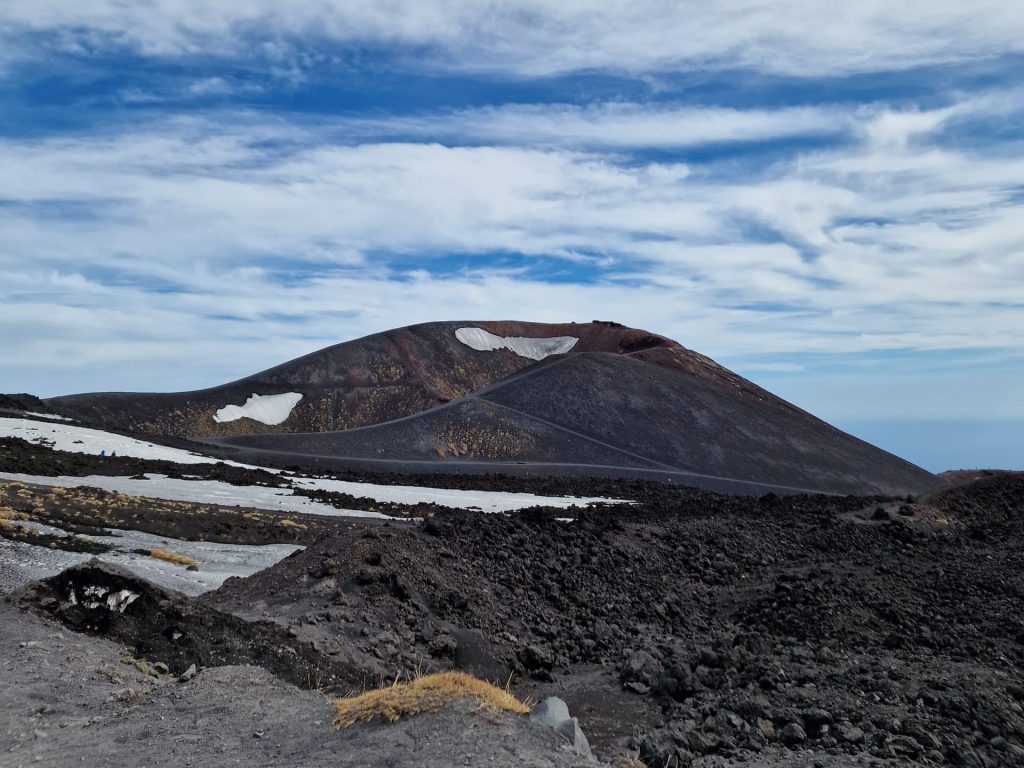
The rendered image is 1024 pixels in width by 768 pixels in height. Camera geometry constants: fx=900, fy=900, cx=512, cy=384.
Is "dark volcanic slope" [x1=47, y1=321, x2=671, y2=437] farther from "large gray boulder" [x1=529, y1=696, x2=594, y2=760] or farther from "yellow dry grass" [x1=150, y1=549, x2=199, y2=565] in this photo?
"large gray boulder" [x1=529, y1=696, x2=594, y2=760]

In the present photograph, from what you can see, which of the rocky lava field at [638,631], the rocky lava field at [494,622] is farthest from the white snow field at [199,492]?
the rocky lava field at [638,631]

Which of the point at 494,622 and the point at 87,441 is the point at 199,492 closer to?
the point at 87,441

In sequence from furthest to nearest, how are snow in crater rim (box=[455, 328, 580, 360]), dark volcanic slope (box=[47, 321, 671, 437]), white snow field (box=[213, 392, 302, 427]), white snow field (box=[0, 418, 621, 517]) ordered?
snow in crater rim (box=[455, 328, 580, 360]) < white snow field (box=[213, 392, 302, 427]) < dark volcanic slope (box=[47, 321, 671, 437]) < white snow field (box=[0, 418, 621, 517])

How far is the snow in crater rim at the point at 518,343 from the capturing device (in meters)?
85.4

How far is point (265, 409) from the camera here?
222ft

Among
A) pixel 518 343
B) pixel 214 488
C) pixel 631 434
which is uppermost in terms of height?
pixel 518 343

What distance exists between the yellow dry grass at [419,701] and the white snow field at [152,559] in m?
6.55

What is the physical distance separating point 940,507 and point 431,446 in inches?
1108

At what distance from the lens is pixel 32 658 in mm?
8586

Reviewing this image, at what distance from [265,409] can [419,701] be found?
209 feet

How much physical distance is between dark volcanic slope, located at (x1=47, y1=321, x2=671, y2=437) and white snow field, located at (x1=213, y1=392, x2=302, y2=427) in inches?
17.8

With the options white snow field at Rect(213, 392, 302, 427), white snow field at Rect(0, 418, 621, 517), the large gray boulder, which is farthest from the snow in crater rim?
the large gray boulder

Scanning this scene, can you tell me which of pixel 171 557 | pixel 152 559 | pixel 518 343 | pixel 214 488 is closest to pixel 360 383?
pixel 518 343

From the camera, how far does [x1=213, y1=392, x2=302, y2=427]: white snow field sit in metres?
65.2
